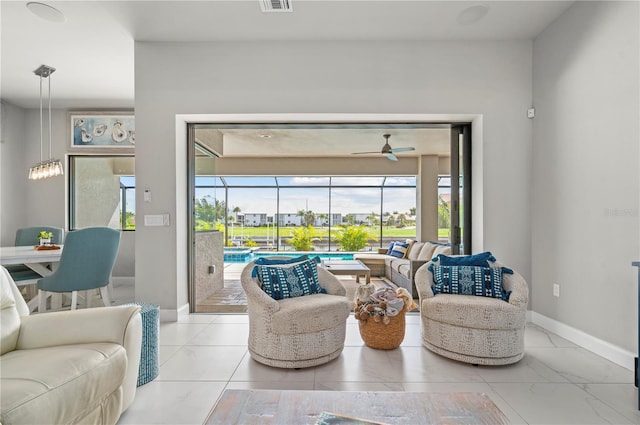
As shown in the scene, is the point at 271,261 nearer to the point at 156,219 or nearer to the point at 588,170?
the point at 156,219

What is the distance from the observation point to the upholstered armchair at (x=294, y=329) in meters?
2.52

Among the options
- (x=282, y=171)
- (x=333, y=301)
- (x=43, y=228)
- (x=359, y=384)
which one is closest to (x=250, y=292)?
(x=333, y=301)

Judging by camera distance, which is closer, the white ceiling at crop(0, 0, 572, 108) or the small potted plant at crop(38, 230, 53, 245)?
the white ceiling at crop(0, 0, 572, 108)

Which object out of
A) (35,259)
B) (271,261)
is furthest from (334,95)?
(35,259)

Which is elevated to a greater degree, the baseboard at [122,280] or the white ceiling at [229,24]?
the white ceiling at [229,24]

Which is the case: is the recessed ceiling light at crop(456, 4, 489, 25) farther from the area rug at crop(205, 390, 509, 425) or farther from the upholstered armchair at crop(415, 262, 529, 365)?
the area rug at crop(205, 390, 509, 425)

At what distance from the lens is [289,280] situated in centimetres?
288

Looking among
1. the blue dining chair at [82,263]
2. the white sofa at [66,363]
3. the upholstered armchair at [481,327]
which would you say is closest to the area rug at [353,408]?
the white sofa at [66,363]

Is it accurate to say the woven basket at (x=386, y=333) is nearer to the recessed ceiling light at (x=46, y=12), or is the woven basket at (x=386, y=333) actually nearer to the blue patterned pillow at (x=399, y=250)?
the recessed ceiling light at (x=46, y=12)

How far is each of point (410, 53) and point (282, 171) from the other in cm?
582

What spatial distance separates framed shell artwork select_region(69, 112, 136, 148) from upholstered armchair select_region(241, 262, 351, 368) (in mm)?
4392

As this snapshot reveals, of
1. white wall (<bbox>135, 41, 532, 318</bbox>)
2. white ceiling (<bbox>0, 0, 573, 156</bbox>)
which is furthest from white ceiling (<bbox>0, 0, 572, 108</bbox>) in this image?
white wall (<bbox>135, 41, 532, 318</bbox>)

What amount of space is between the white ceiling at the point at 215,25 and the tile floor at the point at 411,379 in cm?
300

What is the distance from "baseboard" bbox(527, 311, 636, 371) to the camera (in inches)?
102
